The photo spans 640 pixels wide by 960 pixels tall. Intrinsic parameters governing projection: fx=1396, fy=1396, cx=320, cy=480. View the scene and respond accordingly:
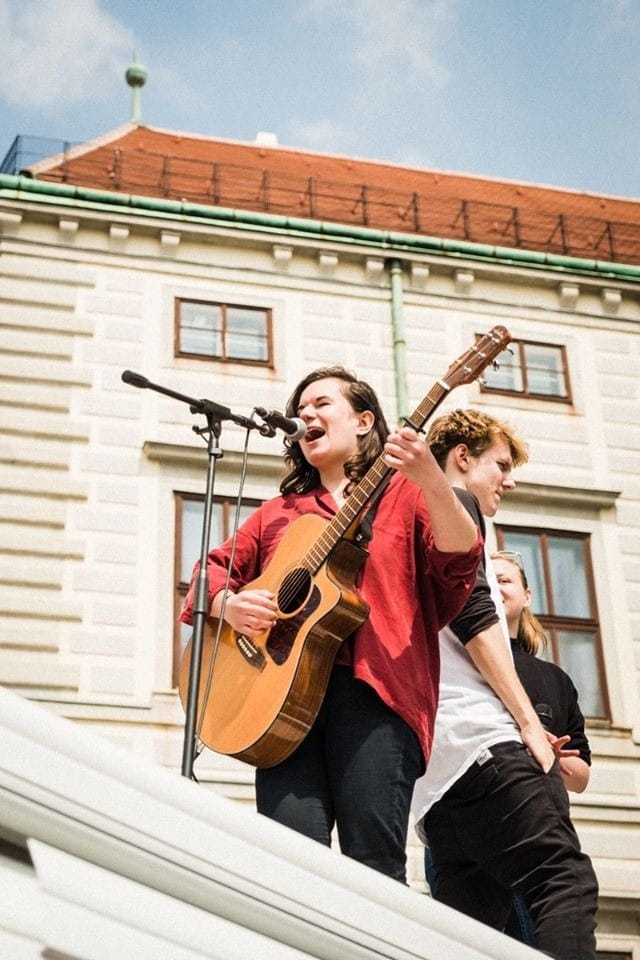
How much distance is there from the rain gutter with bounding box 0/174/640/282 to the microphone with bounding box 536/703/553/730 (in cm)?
986

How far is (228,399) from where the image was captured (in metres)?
12.5

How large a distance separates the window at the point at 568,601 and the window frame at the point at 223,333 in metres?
2.68

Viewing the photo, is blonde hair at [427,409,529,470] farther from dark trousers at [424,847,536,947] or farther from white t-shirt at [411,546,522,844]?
dark trousers at [424,847,536,947]

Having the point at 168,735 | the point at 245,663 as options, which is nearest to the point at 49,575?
the point at 168,735

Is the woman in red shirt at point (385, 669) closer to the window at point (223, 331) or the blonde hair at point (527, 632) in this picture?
the blonde hair at point (527, 632)

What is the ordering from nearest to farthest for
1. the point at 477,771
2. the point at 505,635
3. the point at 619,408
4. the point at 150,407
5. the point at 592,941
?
the point at 592,941, the point at 477,771, the point at 505,635, the point at 150,407, the point at 619,408

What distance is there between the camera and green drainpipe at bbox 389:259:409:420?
41.9 feet

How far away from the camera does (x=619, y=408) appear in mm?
13578

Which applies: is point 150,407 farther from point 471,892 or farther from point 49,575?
point 471,892

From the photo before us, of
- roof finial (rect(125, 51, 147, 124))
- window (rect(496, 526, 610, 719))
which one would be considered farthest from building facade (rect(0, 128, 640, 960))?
roof finial (rect(125, 51, 147, 124))

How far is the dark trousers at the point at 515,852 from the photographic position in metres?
3.13

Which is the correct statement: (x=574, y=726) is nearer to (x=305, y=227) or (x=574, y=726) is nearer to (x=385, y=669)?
(x=385, y=669)

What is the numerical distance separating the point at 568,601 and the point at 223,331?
399 cm

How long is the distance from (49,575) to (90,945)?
10.0 meters
